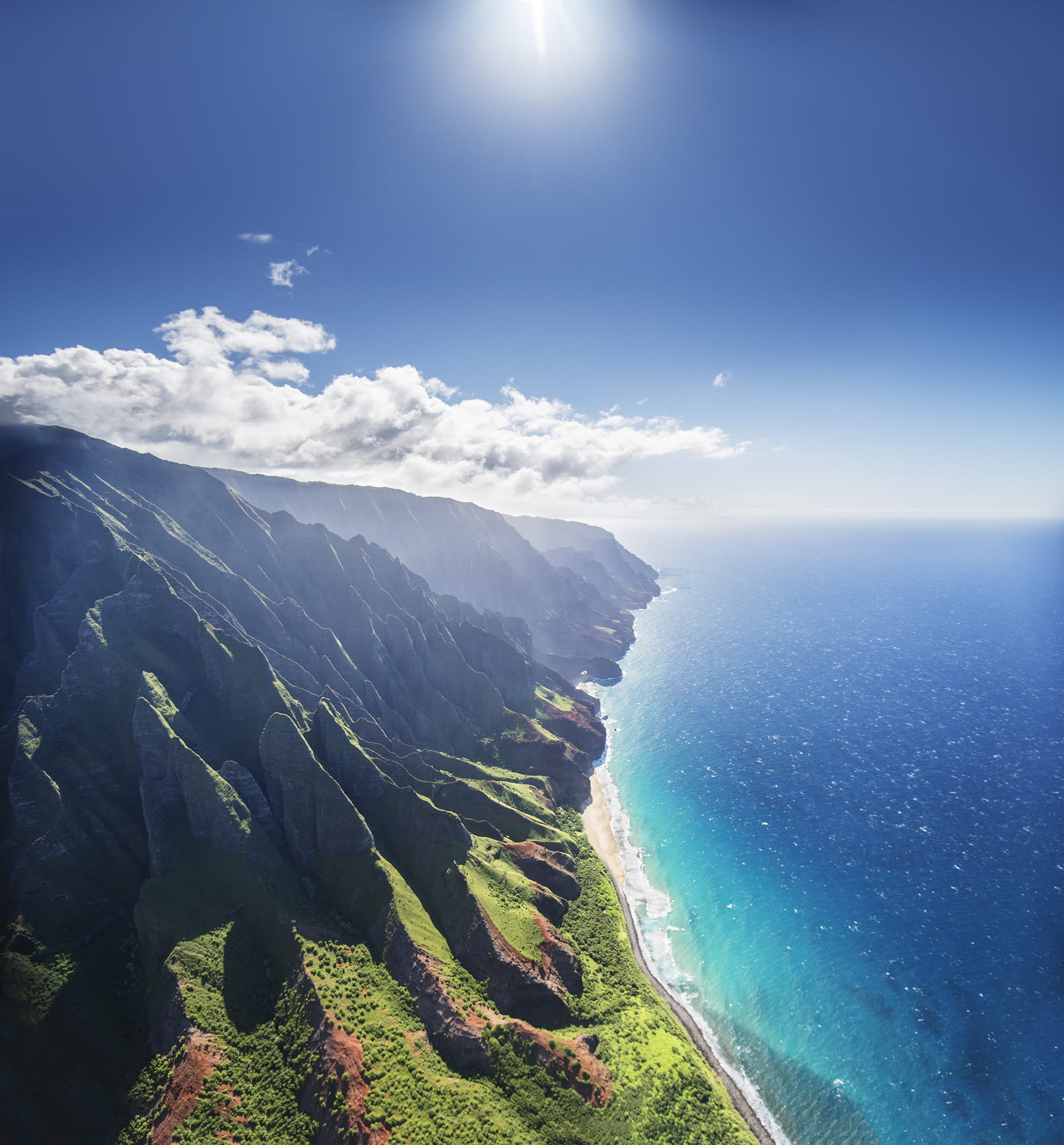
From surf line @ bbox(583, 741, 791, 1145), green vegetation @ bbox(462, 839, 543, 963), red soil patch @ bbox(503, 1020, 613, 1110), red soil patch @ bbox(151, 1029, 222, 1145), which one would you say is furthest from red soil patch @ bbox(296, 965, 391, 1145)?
surf line @ bbox(583, 741, 791, 1145)

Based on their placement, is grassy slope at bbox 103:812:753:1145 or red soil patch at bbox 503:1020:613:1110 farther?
red soil patch at bbox 503:1020:613:1110

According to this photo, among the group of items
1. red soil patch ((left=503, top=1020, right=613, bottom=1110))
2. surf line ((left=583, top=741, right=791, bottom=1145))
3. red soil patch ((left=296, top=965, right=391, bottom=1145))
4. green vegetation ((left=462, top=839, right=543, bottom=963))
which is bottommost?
surf line ((left=583, top=741, right=791, bottom=1145))

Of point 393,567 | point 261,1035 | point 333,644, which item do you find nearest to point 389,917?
point 261,1035

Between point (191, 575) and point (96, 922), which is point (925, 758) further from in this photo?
point (191, 575)

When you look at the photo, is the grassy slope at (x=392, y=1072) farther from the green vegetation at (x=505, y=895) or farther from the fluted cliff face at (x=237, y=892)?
the green vegetation at (x=505, y=895)

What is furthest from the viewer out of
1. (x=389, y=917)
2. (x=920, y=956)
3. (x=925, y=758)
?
(x=925, y=758)

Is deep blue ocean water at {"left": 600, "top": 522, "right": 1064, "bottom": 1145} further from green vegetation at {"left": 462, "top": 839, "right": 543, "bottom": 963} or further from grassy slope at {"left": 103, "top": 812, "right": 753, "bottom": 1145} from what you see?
green vegetation at {"left": 462, "top": 839, "right": 543, "bottom": 963}

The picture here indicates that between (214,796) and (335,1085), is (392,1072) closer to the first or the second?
(335,1085)
